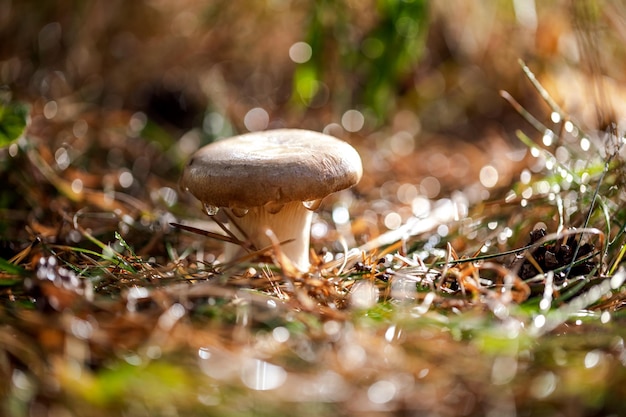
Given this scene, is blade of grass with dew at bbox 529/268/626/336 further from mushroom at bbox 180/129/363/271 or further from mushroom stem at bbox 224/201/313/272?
mushroom stem at bbox 224/201/313/272

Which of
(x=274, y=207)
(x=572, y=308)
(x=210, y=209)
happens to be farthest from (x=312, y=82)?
(x=572, y=308)

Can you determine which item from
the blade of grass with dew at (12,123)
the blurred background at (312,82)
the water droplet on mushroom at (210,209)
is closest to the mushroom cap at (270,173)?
the water droplet on mushroom at (210,209)

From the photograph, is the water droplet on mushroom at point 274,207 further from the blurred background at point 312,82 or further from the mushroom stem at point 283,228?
the blurred background at point 312,82

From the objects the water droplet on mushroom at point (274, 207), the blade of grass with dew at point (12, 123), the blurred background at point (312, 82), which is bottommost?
the blurred background at point (312, 82)

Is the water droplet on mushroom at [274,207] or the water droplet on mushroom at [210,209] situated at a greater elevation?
the water droplet on mushroom at [274,207]

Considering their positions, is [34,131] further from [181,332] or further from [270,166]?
[181,332]

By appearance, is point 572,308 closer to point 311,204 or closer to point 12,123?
point 311,204

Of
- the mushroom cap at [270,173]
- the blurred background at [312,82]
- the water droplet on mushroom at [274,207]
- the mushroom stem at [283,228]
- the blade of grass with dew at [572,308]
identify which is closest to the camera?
the blade of grass with dew at [572,308]
